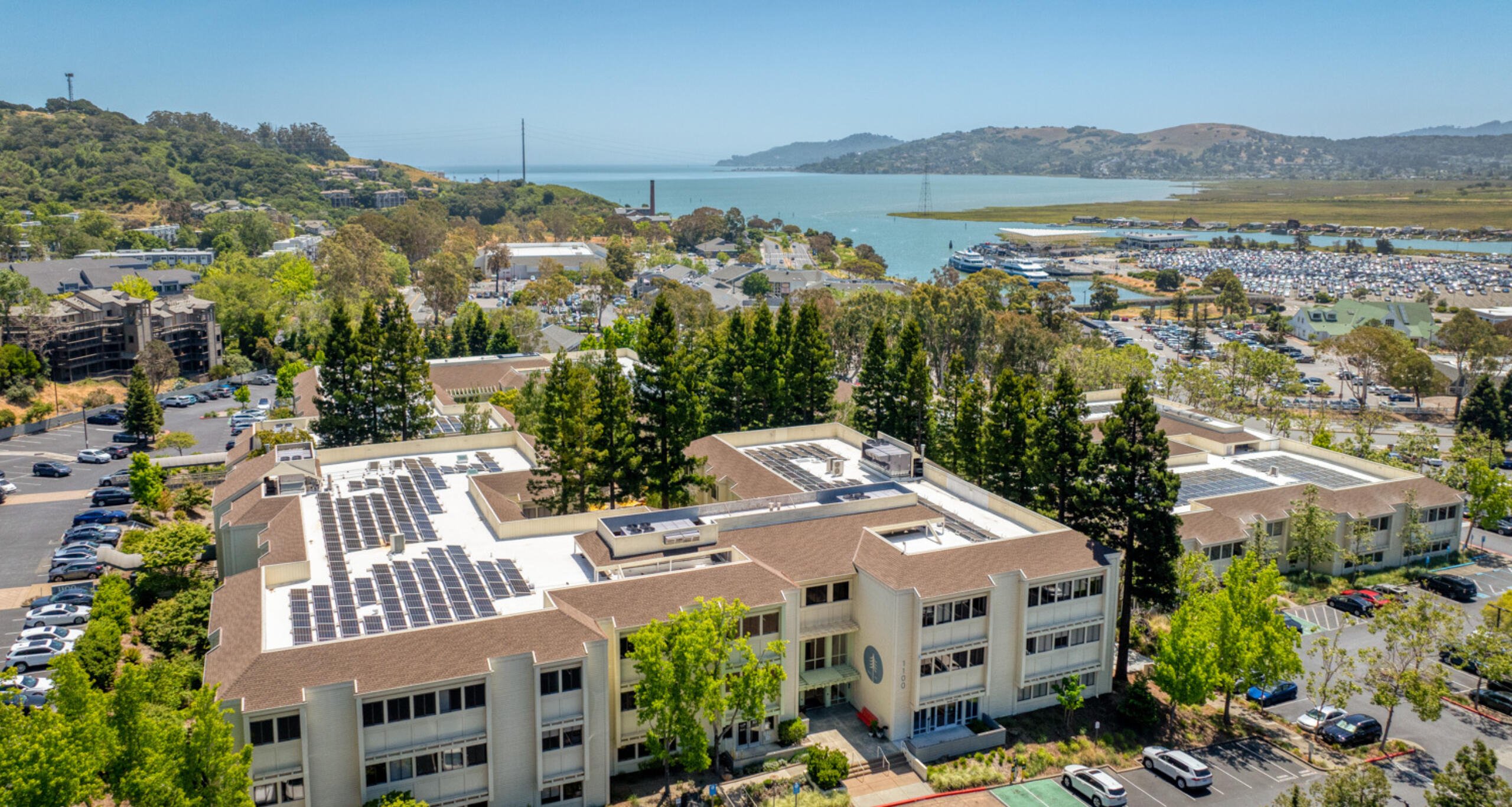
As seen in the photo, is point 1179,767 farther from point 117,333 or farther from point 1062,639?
point 117,333

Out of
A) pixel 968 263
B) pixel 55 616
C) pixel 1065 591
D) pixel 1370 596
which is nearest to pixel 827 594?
pixel 1065 591

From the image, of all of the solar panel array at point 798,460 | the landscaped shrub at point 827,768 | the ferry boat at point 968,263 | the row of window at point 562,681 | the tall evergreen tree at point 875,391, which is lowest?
the landscaped shrub at point 827,768

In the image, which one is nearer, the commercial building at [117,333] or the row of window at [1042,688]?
the row of window at [1042,688]

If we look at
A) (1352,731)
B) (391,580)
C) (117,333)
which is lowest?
(1352,731)

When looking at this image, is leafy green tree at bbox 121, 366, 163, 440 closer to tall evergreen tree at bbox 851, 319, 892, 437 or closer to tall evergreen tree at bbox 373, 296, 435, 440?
tall evergreen tree at bbox 373, 296, 435, 440

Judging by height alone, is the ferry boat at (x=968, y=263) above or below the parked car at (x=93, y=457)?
above

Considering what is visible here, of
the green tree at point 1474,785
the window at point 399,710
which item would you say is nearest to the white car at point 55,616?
the window at point 399,710

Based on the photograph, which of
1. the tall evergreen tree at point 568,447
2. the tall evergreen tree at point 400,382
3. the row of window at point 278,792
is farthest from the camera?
the tall evergreen tree at point 400,382

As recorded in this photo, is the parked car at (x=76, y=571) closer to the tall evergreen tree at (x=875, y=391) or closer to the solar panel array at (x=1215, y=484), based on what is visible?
the tall evergreen tree at (x=875, y=391)

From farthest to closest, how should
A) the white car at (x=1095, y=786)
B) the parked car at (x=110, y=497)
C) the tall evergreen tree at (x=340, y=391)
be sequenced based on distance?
the parked car at (x=110, y=497) < the tall evergreen tree at (x=340, y=391) < the white car at (x=1095, y=786)
